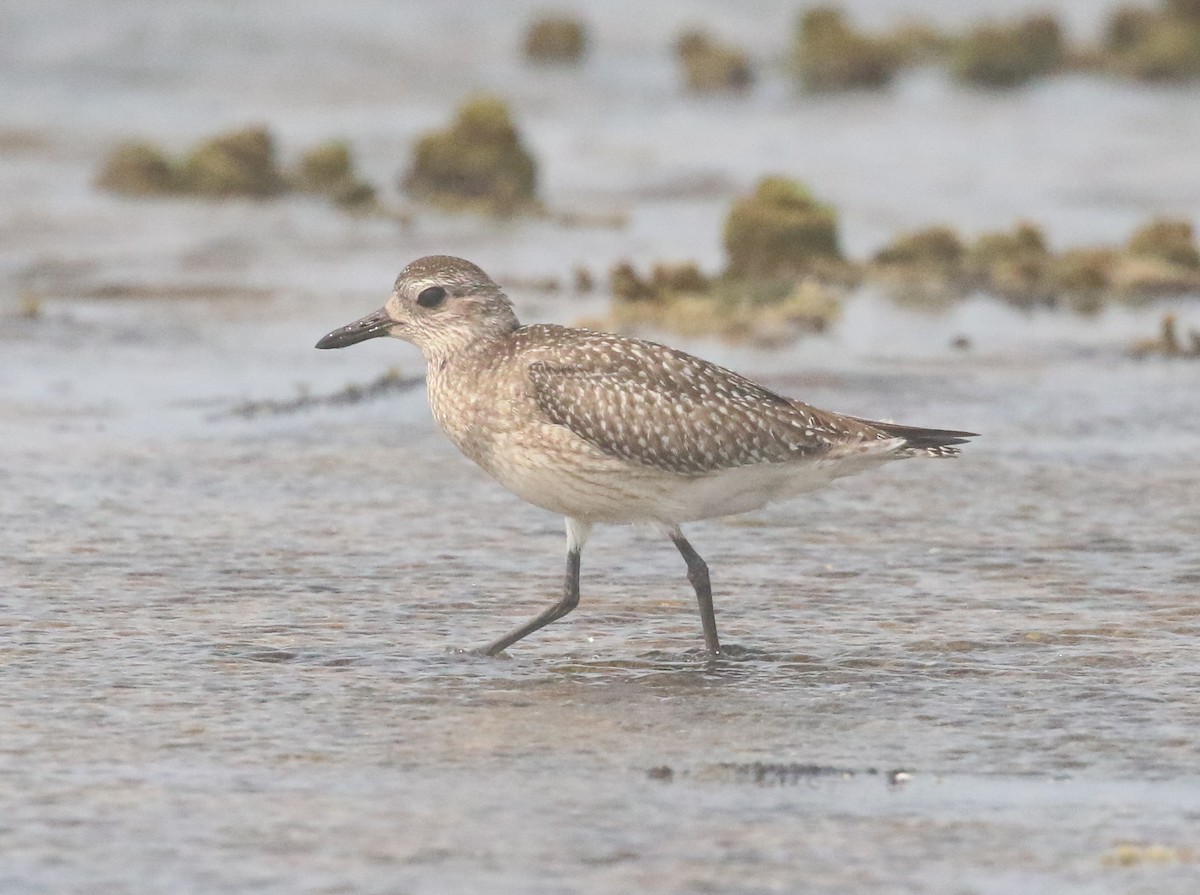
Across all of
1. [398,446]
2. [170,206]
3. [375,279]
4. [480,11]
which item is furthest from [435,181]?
[480,11]

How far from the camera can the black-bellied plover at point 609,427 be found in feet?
30.0

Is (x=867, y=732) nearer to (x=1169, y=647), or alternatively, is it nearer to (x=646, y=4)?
(x=1169, y=647)

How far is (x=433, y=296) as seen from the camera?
32.0 ft

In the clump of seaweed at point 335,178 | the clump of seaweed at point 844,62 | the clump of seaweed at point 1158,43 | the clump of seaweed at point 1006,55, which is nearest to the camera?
the clump of seaweed at point 335,178

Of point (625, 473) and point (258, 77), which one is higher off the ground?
point (258, 77)

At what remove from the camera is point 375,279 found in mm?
19453

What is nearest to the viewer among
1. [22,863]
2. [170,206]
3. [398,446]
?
[22,863]

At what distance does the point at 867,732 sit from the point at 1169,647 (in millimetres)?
1724

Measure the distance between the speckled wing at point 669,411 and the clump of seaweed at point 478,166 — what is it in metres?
14.0

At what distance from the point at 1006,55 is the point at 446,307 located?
31.2 meters

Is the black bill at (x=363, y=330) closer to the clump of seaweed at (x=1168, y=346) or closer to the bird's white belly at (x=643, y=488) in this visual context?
the bird's white belly at (x=643, y=488)

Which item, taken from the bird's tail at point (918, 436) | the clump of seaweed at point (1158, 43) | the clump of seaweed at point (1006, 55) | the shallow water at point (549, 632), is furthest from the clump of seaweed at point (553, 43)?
the bird's tail at point (918, 436)

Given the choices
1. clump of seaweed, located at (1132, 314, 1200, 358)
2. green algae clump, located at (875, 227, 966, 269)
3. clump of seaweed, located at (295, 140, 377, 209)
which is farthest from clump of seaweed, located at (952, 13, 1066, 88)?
clump of seaweed, located at (1132, 314, 1200, 358)

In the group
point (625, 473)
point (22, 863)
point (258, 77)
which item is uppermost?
point (258, 77)
